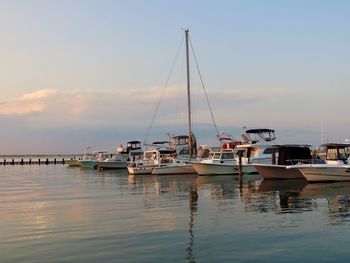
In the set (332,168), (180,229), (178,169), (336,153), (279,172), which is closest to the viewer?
(180,229)

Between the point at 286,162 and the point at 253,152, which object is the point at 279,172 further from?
the point at 253,152

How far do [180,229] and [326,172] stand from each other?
21.0m

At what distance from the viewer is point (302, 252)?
11.9 meters

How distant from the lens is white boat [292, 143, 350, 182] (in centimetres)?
3335

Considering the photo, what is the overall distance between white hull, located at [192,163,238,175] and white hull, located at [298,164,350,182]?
46.9 ft

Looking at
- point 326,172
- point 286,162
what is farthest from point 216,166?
point 326,172

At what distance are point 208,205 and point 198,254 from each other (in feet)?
34.2

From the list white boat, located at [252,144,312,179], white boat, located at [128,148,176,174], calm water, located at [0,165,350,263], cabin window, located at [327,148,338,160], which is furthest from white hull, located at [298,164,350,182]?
white boat, located at [128,148,176,174]

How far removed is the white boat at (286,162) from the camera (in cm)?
3847

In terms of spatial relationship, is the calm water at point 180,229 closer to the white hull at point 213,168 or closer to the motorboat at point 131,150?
the white hull at point 213,168

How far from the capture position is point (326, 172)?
33625mm

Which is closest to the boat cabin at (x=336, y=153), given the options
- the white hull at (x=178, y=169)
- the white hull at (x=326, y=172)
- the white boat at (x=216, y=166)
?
the white hull at (x=326, y=172)

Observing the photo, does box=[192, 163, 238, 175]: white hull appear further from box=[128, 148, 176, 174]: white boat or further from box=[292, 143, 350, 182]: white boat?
box=[292, 143, 350, 182]: white boat

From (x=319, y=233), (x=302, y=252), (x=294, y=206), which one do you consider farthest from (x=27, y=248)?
(x=294, y=206)
